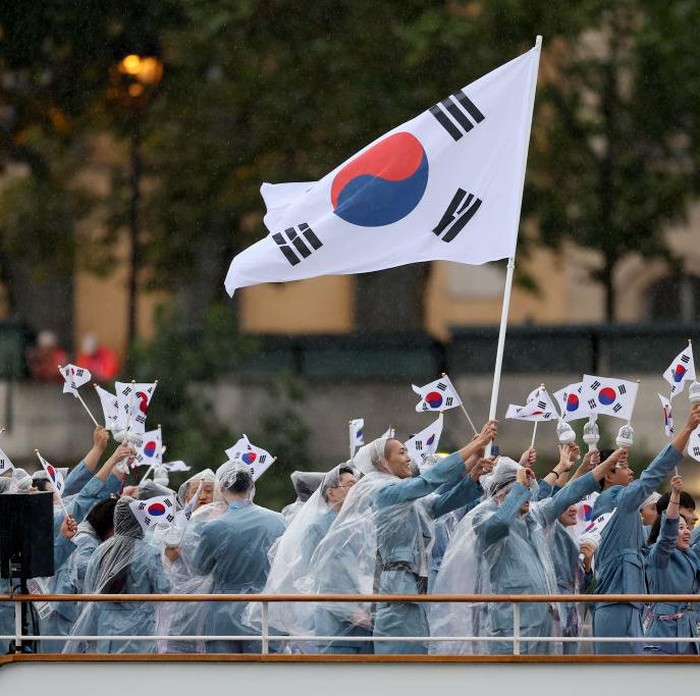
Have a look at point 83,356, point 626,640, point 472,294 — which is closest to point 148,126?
point 83,356

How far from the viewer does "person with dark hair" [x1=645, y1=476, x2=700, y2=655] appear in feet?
30.8

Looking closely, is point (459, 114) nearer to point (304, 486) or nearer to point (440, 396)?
point (440, 396)

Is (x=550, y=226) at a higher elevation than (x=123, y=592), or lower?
higher

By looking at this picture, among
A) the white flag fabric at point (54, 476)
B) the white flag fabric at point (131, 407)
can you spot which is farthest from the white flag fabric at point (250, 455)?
the white flag fabric at point (54, 476)

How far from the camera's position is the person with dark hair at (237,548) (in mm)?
9414

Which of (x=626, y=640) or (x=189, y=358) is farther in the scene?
(x=189, y=358)

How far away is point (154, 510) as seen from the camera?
31.8ft

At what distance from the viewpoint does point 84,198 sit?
21.5 meters

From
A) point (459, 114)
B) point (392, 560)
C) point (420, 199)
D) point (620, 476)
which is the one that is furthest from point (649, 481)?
point (459, 114)

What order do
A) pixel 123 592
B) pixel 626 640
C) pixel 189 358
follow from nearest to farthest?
pixel 626 640, pixel 123 592, pixel 189 358

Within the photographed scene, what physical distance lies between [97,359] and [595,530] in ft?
38.6

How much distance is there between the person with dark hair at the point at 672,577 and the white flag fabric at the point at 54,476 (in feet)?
9.78

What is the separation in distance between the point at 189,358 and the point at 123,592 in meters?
9.74

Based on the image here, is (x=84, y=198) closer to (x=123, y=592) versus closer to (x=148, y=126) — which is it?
(x=148, y=126)
